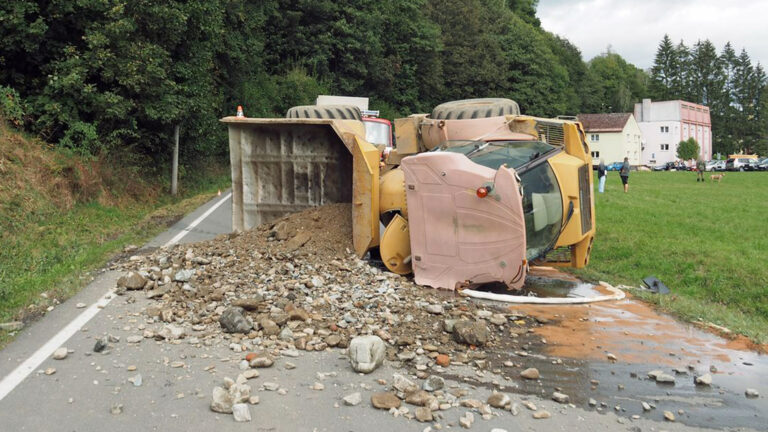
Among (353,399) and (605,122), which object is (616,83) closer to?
(605,122)

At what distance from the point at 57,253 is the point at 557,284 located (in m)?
7.34

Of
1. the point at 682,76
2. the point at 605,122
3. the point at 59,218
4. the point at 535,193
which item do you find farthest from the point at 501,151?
the point at 682,76

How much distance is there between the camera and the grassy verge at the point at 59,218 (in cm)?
780

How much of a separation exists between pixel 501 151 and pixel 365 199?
1.77 metres

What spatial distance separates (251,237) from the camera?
902cm

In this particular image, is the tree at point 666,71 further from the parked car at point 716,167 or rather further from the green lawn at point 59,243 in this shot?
the green lawn at point 59,243

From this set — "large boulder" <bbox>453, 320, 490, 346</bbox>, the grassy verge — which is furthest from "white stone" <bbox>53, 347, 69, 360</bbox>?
"large boulder" <bbox>453, 320, 490, 346</bbox>

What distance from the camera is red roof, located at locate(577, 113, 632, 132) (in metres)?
89.3

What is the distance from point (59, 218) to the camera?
12422mm

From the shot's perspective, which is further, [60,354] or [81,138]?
[81,138]

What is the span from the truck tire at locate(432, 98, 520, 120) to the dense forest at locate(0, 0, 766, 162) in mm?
8532

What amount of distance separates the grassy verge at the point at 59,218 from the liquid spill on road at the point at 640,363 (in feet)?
15.7

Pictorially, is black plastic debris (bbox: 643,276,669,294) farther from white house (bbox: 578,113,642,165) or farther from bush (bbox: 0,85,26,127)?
white house (bbox: 578,113,642,165)

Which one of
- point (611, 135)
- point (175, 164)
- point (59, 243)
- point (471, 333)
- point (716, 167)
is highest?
point (611, 135)
